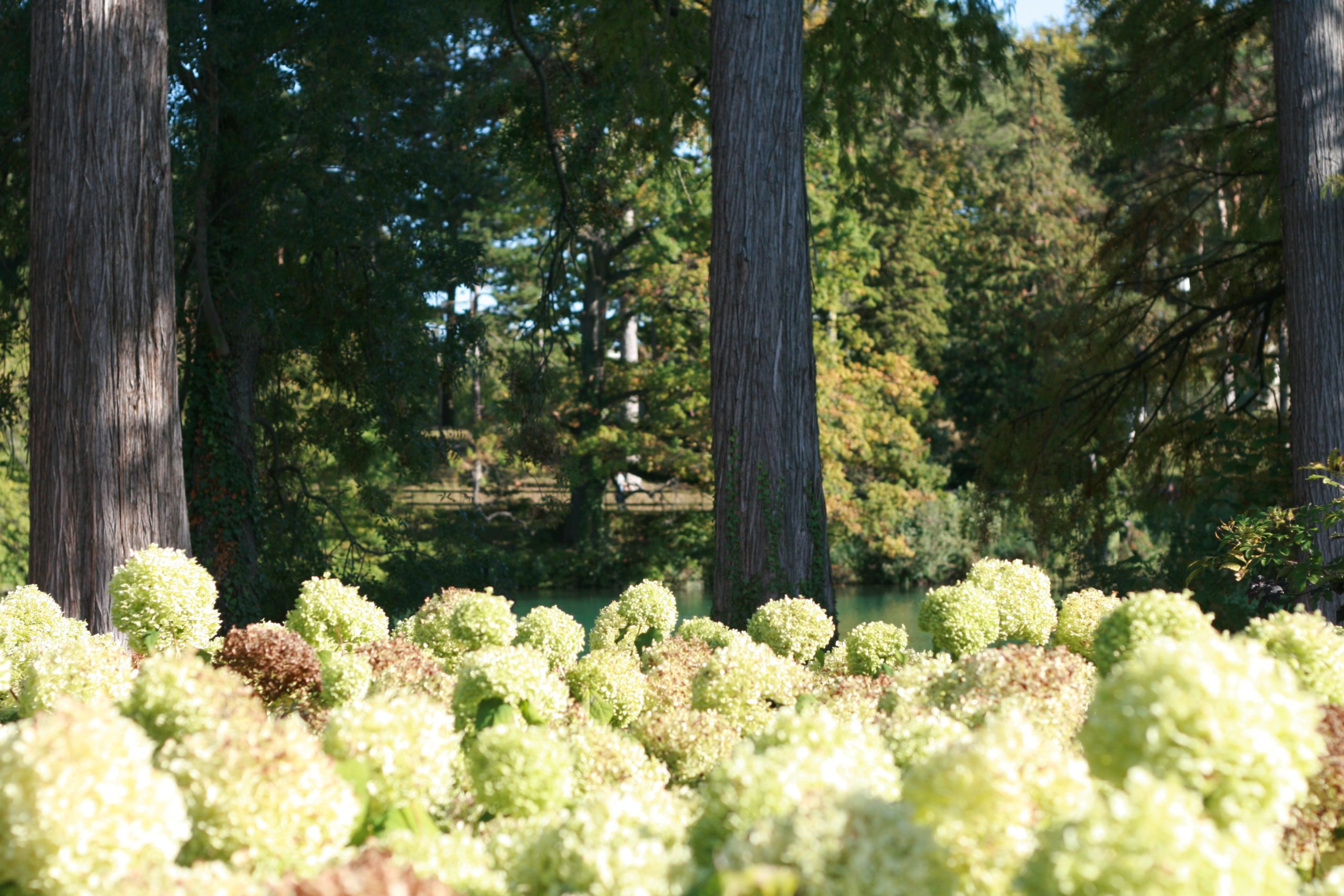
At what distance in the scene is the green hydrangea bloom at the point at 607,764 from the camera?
Result: 1.35 m

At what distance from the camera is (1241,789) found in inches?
34.5

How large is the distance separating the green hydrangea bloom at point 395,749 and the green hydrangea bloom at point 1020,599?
4.78 feet

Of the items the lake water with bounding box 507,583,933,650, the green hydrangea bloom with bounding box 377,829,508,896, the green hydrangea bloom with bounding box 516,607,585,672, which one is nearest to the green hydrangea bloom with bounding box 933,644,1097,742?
the green hydrangea bloom with bounding box 377,829,508,896

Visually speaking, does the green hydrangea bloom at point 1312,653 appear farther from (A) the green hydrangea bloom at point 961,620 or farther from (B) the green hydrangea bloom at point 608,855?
(B) the green hydrangea bloom at point 608,855

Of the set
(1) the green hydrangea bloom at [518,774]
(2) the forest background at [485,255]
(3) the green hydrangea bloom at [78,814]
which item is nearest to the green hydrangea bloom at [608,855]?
(1) the green hydrangea bloom at [518,774]

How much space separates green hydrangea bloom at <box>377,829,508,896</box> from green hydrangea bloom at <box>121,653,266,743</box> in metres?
0.27

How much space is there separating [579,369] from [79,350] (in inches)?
541

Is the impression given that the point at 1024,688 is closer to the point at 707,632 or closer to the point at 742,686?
the point at 742,686

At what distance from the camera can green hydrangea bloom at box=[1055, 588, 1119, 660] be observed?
2.20m

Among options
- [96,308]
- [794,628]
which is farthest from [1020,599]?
[96,308]

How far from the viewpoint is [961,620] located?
2.17 meters

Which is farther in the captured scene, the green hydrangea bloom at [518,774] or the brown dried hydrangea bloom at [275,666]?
the brown dried hydrangea bloom at [275,666]

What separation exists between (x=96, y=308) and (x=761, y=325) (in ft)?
7.47

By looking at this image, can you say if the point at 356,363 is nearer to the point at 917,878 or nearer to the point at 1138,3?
the point at 1138,3
